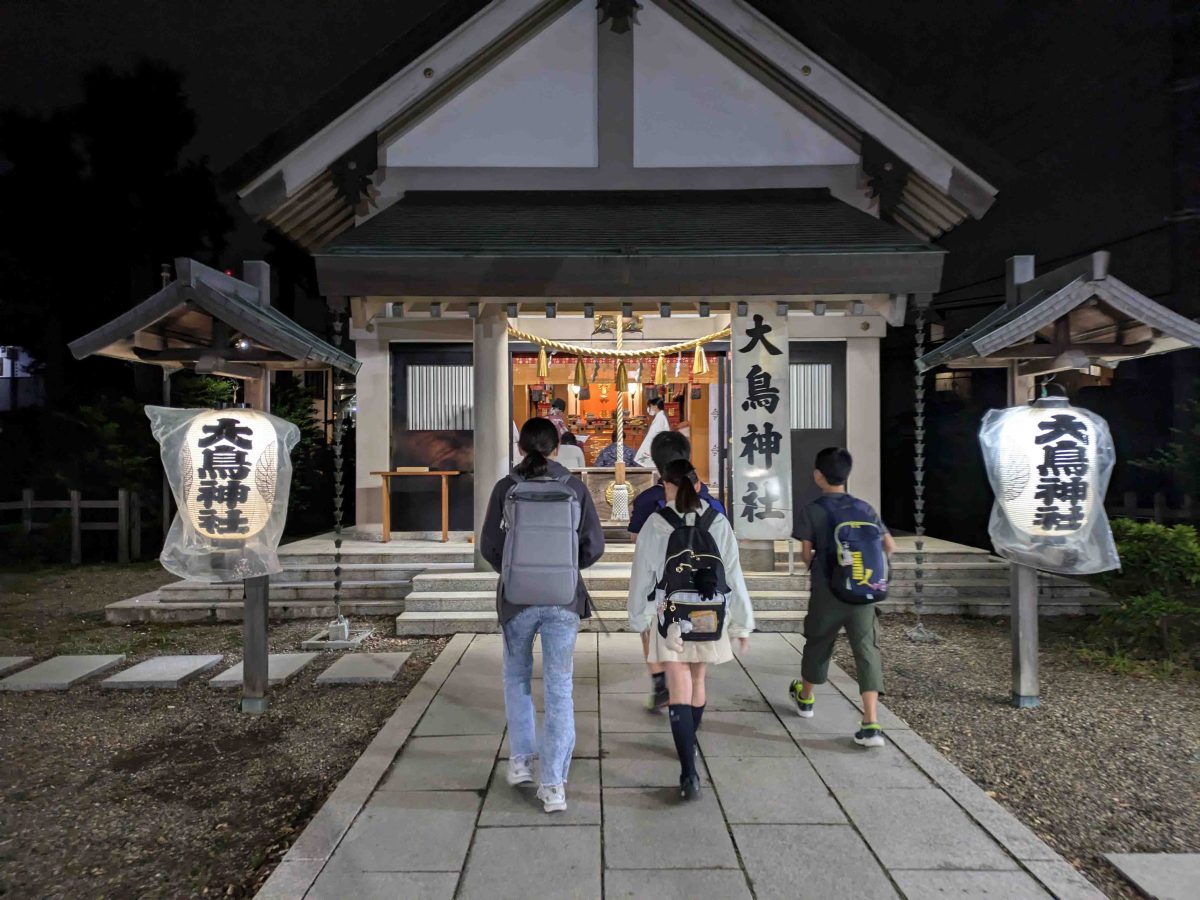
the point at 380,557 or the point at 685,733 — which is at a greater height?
the point at 380,557

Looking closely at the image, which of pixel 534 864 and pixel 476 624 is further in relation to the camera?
pixel 476 624

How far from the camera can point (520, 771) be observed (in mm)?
4188

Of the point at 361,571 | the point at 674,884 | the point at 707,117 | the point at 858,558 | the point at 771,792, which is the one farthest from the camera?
the point at 361,571

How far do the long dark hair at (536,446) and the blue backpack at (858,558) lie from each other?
210 cm

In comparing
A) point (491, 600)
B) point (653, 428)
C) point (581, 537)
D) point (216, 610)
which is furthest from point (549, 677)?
point (653, 428)

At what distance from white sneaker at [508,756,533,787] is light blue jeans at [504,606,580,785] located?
0.21 metres

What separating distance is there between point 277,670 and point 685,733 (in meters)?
4.53

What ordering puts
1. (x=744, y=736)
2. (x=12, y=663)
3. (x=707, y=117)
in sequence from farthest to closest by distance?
(x=707, y=117) < (x=12, y=663) < (x=744, y=736)

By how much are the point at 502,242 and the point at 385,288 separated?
4.48ft

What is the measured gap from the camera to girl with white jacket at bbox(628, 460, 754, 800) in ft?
13.2

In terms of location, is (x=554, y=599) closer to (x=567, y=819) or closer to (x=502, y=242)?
(x=567, y=819)

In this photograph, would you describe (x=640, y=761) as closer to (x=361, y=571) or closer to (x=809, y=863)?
(x=809, y=863)

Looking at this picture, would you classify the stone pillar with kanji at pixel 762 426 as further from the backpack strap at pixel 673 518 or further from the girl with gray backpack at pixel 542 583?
the girl with gray backpack at pixel 542 583

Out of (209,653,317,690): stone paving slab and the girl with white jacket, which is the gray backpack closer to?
the girl with white jacket
